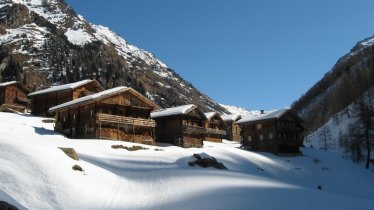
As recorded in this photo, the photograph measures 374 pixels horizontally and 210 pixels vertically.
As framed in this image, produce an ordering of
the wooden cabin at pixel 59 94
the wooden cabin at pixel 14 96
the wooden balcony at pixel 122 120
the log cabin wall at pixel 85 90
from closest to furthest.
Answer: the wooden balcony at pixel 122 120 < the wooden cabin at pixel 59 94 < the log cabin wall at pixel 85 90 < the wooden cabin at pixel 14 96

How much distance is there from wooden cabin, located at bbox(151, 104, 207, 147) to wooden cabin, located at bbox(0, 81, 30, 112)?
2905cm

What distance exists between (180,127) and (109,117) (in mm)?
13471

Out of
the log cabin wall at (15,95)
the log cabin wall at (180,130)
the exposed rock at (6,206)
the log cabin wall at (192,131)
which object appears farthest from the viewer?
the log cabin wall at (15,95)

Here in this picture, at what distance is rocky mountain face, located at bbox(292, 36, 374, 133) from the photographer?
421 ft

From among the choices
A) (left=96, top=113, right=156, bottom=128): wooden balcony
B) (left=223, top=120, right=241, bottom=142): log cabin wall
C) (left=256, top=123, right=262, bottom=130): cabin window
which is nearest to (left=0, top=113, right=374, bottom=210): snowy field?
(left=96, top=113, right=156, bottom=128): wooden balcony

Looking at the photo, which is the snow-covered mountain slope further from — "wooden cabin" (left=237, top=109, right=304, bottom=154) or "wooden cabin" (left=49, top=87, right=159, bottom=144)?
"wooden cabin" (left=49, top=87, right=159, bottom=144)

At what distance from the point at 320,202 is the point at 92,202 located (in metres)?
10.4

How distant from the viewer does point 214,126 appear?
85500mm

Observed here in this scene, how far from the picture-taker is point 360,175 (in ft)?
185

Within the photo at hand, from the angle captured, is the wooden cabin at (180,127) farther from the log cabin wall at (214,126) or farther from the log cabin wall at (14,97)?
the log cabin wall at (14,97)

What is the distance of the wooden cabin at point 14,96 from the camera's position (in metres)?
76.4

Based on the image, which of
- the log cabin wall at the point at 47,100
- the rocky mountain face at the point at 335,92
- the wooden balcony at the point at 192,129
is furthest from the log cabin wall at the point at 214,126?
the rocky mountain face at the point at 335,92

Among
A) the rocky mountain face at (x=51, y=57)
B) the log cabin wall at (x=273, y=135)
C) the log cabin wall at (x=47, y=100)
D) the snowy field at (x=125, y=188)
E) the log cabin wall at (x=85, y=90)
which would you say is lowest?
the snowy field at (x=125, y=188)

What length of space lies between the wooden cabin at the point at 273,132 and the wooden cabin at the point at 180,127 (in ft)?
33.0
